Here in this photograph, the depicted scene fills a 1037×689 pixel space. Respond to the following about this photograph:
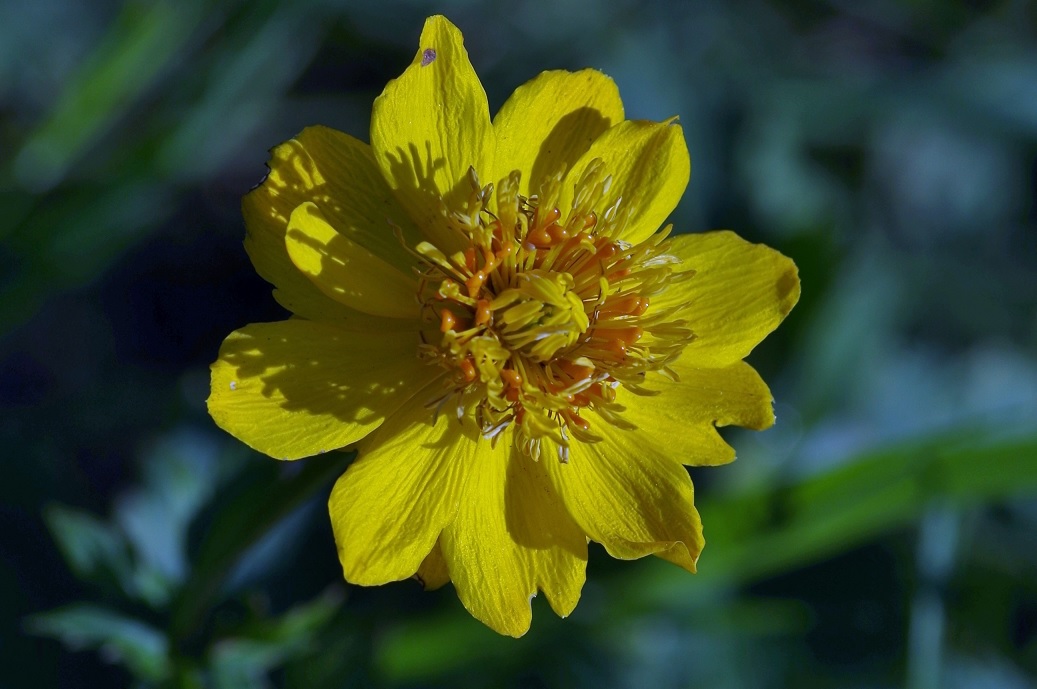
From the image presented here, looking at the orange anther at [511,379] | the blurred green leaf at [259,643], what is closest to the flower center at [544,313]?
the orange anther at [511,379]

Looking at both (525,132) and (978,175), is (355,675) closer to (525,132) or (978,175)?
(525,132)

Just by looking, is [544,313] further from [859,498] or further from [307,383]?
[859,498]

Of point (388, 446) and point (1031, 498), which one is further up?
point (388, 446)

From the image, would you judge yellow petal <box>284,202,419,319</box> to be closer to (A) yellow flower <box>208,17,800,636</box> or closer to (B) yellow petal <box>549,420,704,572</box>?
(A) yellow flower <box>208,17,800,636</box>

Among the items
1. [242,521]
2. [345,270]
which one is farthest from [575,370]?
[242,521]

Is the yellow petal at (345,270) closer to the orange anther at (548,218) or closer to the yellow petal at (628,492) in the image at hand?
the orange anther at (548,218)

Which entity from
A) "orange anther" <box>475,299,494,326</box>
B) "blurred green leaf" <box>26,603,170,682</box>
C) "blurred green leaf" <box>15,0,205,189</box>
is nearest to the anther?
"orange anther" <box>475,299,494,326</box>

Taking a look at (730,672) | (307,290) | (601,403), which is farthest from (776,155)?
(307,290)
